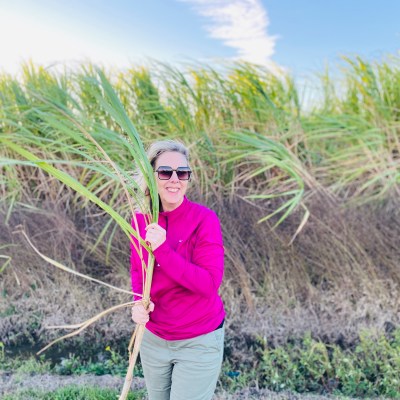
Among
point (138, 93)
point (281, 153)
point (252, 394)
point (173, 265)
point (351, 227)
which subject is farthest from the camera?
point (138, 93)

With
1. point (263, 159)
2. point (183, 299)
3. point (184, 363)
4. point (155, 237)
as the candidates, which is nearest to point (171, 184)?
point (155, 237)

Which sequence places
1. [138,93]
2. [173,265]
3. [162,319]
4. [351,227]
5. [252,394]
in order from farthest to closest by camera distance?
1. [138,93]
2. [351,227]
3. [252,394]
4. [162,319]
5. [173,265]

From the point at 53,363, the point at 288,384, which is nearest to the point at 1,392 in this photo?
the point at 53,363

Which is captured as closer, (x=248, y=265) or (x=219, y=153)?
(x=248, y=265)

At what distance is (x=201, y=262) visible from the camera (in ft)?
5.57

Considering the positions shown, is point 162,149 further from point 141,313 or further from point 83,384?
point 83,384

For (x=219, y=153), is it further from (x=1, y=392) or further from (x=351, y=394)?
(x=1, y=392)

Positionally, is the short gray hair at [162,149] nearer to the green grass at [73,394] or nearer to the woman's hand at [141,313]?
the woman's hand at [141,313]

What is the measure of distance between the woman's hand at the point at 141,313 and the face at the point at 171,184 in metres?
0.35

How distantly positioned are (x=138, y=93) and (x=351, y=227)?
253 cm

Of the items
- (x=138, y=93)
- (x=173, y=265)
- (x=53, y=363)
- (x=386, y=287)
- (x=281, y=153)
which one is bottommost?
(x=53, y=363)

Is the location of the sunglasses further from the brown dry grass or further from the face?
Answer: the brown dry grass

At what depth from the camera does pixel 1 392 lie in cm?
306

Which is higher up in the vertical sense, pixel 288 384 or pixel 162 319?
pixel 162 319
